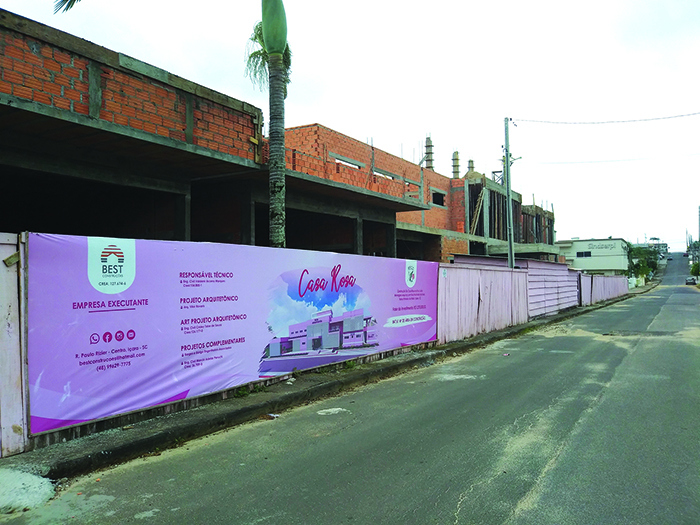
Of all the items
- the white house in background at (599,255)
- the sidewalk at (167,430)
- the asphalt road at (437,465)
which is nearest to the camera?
the asphalt road at (437,465)

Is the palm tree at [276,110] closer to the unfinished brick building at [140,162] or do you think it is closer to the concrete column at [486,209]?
the unfinished brick building at [140,162]

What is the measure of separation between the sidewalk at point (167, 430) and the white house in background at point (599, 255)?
91378mm

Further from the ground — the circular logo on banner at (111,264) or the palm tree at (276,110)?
the palm tree at (276,110)

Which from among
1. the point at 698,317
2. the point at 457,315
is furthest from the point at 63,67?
the point at 698,317

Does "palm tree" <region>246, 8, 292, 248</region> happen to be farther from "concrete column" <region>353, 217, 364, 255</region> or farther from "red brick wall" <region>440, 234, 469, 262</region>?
"red brick wall" <region>440, 234, 469, 262</region>

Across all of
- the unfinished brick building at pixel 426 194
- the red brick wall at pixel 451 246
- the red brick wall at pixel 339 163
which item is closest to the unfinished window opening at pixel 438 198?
the unfinished brick building at pixel 426 194

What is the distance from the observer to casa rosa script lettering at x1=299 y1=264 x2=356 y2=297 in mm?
8344

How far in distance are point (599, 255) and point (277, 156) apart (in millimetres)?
97256

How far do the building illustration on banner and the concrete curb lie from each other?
24 centimetres

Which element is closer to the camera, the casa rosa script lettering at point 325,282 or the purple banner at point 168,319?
the purple banner at point 168,319

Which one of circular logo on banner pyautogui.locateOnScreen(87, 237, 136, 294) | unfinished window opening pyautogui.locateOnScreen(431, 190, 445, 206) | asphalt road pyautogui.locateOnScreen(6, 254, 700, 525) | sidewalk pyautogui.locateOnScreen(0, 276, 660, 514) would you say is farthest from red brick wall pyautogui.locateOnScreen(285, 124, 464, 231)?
Answer: circular logo on banner pyautogui.locateOnScreen(87, 237, 136, 294)

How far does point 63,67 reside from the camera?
27.8 feet

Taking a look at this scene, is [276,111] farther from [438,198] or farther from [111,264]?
[438,198]

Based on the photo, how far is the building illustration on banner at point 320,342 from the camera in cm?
788
